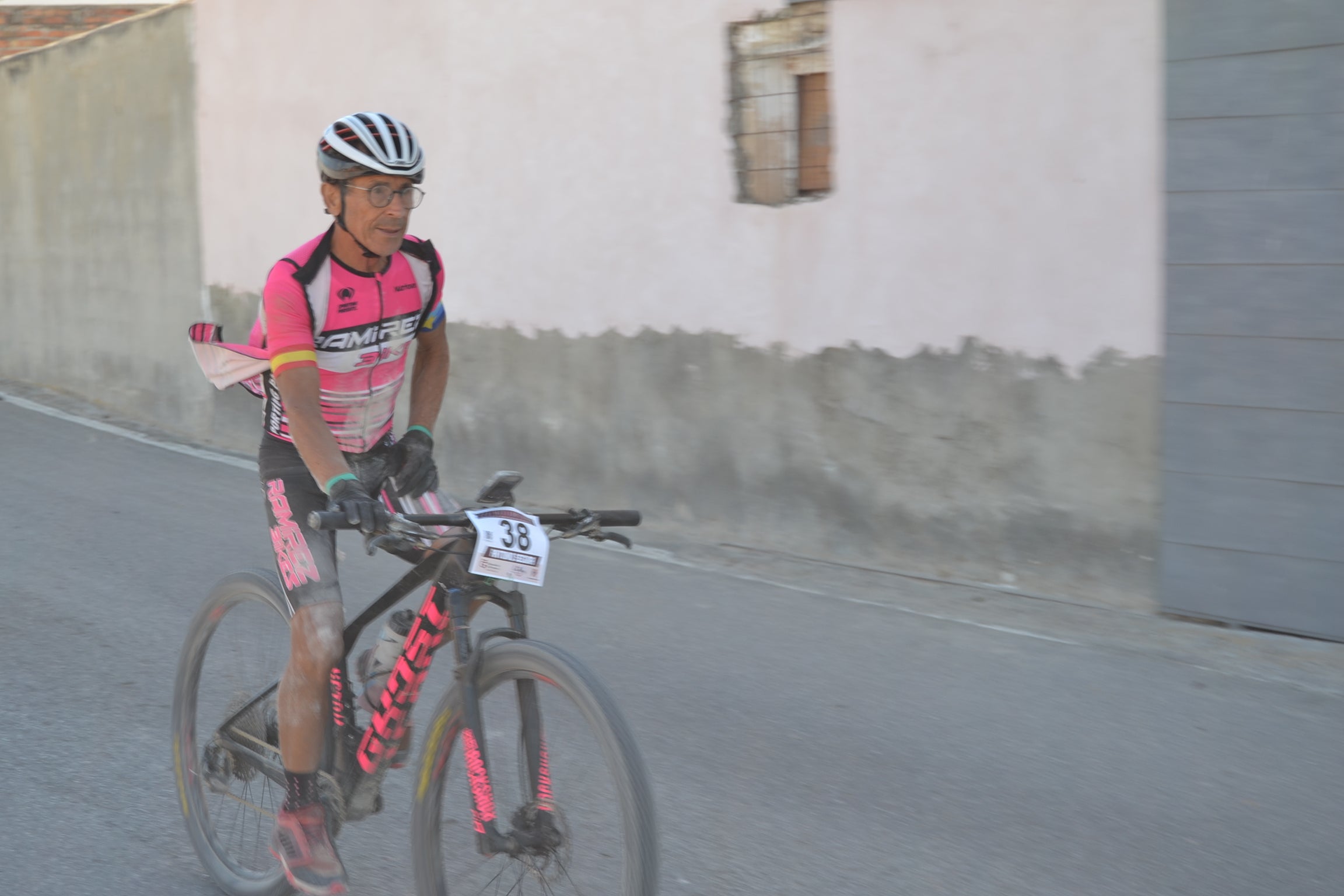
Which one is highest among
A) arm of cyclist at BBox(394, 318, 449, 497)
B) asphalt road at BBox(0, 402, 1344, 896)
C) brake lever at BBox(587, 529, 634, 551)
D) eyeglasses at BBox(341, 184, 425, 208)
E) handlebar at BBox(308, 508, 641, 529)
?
eyeglasses at BBox(341, 184, 425, 208)

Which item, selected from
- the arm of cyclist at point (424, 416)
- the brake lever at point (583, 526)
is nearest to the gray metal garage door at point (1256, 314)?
the arm of cyclist at point (424, 416)

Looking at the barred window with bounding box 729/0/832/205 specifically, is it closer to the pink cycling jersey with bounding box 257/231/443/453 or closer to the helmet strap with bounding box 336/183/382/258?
the pink cycling jersey with bounding box 257/231/443/453

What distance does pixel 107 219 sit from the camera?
13.1m

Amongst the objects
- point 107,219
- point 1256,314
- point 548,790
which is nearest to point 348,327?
point 548,790

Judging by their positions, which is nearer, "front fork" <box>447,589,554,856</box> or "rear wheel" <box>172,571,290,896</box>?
"front fork" <box>447,589,554,856</box>

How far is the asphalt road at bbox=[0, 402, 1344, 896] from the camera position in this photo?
12.5ft

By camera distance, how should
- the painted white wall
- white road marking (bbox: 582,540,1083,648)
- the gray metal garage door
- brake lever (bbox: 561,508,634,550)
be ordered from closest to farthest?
1. brake lever (bbox: 561,508,634,550)
2. the gray metal garage door
3. white road marking (bbox: 582,540,1083,648)
4. the painted white wall

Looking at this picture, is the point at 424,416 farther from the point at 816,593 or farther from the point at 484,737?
the point at 816,593

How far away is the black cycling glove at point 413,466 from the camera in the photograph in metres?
3.59

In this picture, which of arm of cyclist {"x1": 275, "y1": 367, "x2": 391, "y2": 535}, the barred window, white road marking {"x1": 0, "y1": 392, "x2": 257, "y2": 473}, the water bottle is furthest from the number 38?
white road marking {"x1": 0, "y1": 392, "x2": 257, "y2": 473}

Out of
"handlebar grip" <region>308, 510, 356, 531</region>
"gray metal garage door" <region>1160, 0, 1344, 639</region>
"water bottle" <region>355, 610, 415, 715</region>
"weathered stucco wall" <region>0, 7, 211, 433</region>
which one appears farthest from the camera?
"weathered stucco wall" <region>0, 7, 211, 433</region>

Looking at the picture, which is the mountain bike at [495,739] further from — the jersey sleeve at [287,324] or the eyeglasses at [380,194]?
the eyeglasses at [380,194]

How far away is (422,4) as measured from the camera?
951 centimetres

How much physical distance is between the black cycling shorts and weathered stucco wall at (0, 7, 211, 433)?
353 inches
